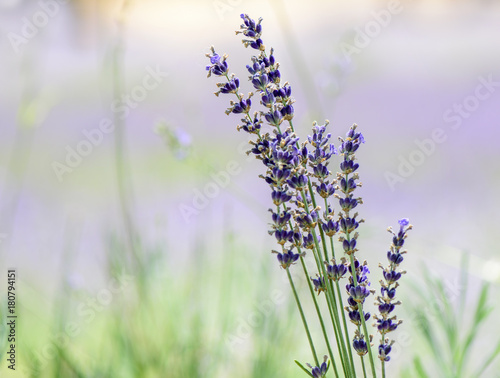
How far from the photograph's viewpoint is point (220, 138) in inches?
79.0

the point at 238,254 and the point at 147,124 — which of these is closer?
the point at 238,254

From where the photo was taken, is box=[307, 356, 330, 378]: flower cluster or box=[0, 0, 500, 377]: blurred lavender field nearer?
box=[307, 356, 330, 378]: flower cluster

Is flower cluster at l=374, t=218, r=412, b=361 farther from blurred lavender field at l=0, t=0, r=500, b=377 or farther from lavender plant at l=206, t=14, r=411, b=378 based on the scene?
blurred lavender field at l=0, t=0, r=500, b=377

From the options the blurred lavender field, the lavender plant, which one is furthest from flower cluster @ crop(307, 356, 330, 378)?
the blurred lavender field

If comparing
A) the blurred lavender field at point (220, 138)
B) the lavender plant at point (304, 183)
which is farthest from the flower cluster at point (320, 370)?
the blurred lavender field at point (220, 138)

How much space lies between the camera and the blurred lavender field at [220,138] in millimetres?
1429

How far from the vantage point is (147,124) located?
6.82 feet

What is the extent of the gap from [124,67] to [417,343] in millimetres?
1453

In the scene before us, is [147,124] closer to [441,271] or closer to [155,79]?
[155,79]

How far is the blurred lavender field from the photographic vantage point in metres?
1.43

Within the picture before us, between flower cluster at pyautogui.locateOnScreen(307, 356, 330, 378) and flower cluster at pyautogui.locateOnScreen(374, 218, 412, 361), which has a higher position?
flower cluster at pyautogui.locateOnScreen(374, 218, 412, 361)

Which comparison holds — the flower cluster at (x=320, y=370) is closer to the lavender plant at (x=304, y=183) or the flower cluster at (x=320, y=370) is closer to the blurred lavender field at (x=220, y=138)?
the lavender plant at (x=304, y=183)

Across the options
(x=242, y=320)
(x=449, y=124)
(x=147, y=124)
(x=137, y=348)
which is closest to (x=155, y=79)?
(x=147, y=124)

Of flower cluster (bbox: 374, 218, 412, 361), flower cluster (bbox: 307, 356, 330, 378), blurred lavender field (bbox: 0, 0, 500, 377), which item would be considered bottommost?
flower cluster (bbox: 307, 356, 330, 378)
